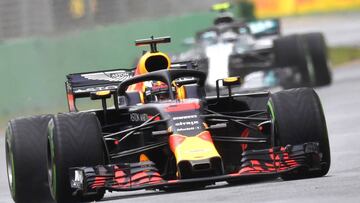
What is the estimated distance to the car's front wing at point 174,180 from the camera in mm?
11695

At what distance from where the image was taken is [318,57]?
94.7 feet

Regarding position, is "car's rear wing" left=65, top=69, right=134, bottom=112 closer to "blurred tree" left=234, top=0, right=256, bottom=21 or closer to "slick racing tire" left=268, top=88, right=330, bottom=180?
"slick racing tire" left=268, top=88, right=330, bottom=180

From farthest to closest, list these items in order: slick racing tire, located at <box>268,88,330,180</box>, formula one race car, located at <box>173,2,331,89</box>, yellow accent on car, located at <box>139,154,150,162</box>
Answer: formula one race car, located at <box>173,2,331,89</box> → yellow accent on car, located at <box>139,154,150,162</box> → slick racing tire, located at <box>268,88,330,180</box>

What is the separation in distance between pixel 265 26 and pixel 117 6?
360 cm

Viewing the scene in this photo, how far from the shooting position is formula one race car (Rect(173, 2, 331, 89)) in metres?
28.2

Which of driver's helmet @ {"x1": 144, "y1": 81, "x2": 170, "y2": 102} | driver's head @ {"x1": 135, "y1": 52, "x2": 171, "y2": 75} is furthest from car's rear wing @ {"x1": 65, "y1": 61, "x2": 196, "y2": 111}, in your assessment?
driver's helmet @ {"x1": 144, "y1": 81, "x2": 170, "y2": 102}

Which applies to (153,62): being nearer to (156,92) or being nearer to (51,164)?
(156,92)

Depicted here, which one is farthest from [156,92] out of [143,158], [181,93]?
[143,158]

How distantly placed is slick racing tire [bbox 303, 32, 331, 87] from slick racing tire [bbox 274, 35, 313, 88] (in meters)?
0.24

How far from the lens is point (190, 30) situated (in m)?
35.5

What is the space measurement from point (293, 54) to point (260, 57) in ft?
2.67

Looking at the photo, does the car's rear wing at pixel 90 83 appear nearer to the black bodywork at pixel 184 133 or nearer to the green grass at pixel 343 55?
the black bodywork at pixel 184 133

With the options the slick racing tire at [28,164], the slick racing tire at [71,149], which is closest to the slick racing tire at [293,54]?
the slick racing tire at [28,164]

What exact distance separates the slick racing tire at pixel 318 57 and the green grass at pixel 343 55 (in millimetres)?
8389
